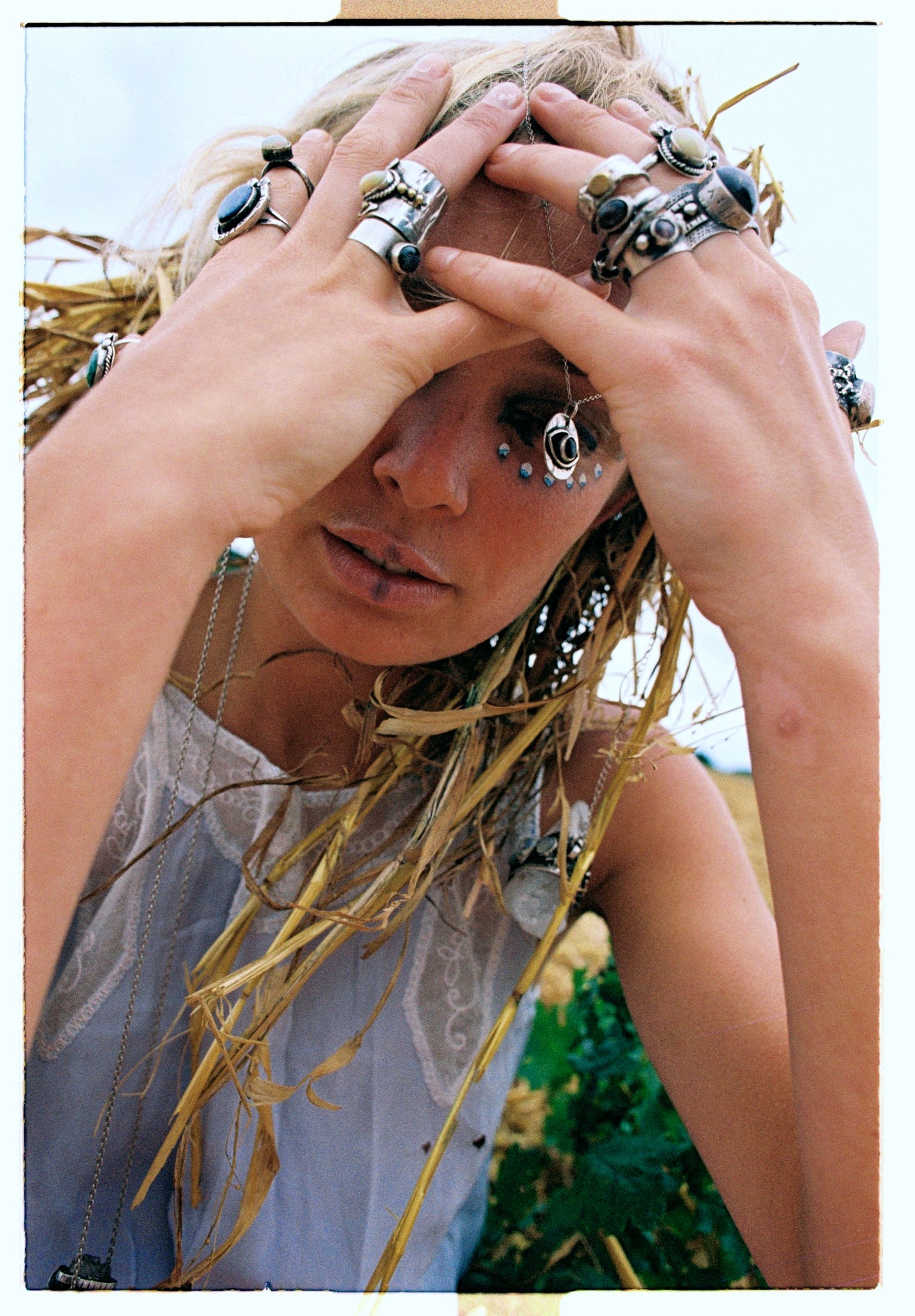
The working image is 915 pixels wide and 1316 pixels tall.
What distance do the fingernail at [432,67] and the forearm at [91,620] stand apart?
0.42 metres

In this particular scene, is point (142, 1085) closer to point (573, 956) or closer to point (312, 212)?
point (312, 212)

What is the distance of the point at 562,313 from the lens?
2.68 ft

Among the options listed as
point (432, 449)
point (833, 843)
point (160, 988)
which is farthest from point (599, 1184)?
point (432, 449)

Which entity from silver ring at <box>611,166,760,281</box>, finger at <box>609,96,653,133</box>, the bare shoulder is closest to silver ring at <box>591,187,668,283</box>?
silver ring at <box>611,166,760,281</box>

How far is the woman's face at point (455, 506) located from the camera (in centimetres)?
88

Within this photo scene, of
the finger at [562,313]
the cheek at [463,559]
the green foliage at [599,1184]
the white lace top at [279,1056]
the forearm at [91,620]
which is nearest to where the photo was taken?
the forearm at [91,620]

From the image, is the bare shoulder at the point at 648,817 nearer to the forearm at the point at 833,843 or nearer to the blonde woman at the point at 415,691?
the blonde woman at the point at 415,691

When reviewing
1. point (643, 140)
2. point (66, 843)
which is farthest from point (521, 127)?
point (66, 843)

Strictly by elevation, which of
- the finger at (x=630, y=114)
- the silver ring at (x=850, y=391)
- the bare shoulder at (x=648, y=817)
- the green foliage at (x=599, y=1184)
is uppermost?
the finger at (x=630, y=114)

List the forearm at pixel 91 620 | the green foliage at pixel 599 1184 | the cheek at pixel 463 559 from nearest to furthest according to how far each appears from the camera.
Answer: the forearm at pixel 91 620
the cheek at pixel 463 559
the green foliage at pixel 599 1184

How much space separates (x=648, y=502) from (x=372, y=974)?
64 cm

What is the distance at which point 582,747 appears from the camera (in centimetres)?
133

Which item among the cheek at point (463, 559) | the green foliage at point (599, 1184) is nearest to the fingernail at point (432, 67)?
the cheek at point (463, 559)

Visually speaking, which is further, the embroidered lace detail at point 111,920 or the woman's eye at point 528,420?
the embroidered lace detail at point 111,920
